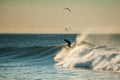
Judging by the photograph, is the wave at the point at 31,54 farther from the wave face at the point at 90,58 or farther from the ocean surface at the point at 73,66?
the wave face at the point at 90,58

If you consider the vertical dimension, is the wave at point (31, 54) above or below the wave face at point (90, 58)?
above

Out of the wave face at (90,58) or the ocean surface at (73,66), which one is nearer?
the ocean surface at (73,66)

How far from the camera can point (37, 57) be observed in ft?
37.8

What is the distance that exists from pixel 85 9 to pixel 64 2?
61 centimetres

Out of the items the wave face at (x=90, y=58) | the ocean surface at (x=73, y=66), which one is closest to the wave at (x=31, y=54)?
the ocean surface at (x=73, y=66)

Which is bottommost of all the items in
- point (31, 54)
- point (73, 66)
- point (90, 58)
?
point (73, 66)

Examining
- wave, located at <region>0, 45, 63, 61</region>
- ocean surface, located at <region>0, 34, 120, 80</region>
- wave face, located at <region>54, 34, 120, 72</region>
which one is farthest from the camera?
wave, located at <region>0, 45, 63, 61</region>

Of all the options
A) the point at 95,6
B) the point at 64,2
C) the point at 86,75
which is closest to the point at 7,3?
the point at 64,2

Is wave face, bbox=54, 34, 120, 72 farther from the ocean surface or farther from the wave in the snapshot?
the wave

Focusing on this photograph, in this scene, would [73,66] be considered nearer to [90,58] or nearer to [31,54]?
[90,58]

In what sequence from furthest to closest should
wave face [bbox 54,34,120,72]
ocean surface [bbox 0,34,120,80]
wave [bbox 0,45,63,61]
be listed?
wave [bbox 0,45,63,61], wave face [bbox 54,34,120,72], ocean surface [bbox 0,34,120,80]

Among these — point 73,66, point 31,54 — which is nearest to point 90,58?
point 73,66

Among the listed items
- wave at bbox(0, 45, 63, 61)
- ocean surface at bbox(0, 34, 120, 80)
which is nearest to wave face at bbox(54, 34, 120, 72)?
ocean surface at bbox(0, 34, 120, 80)

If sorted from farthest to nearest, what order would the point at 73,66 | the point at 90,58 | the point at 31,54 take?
the point at 31,54
the point at 90,58
the point at 73,66
